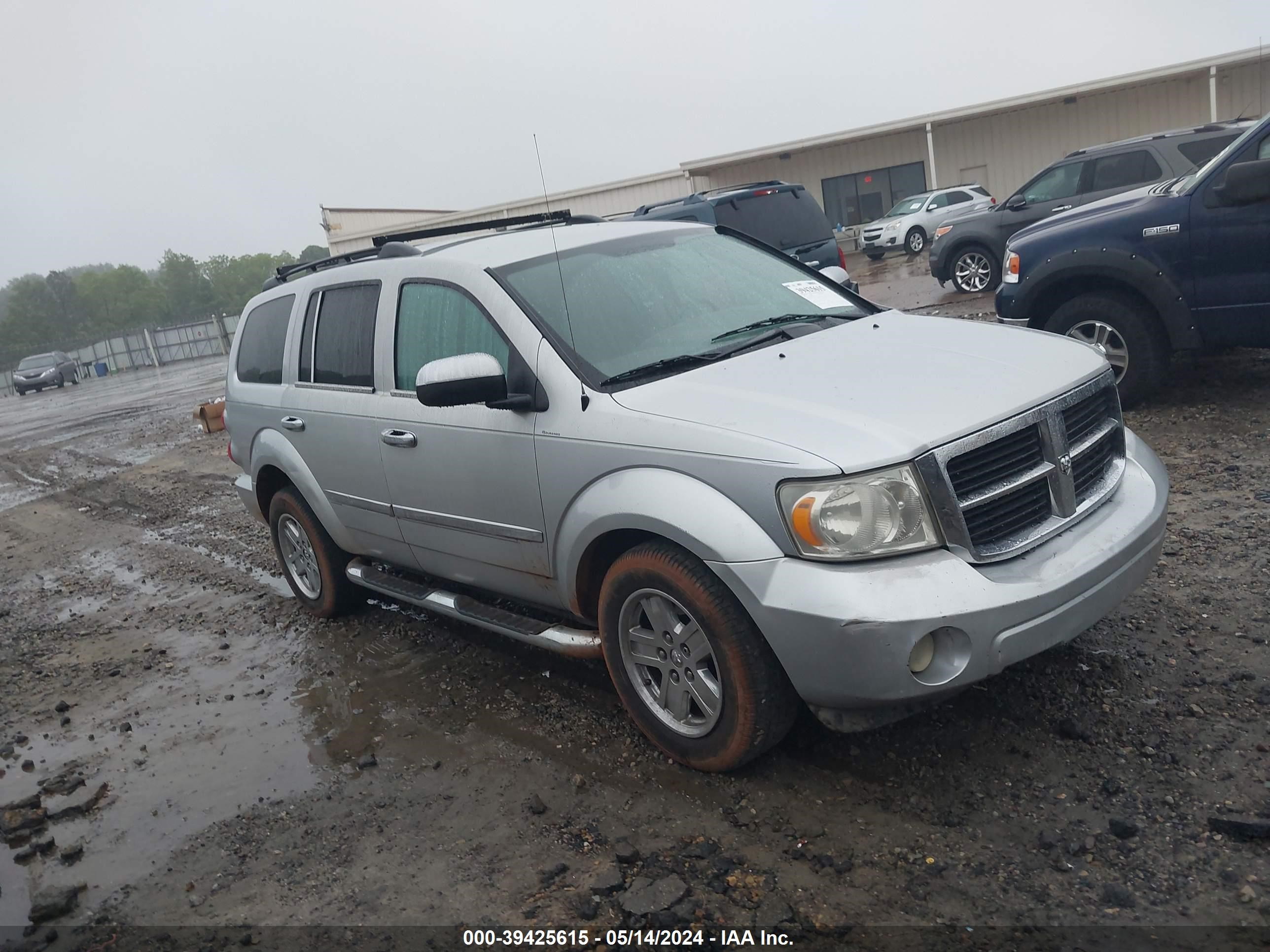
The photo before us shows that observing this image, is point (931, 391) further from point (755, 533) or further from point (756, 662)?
point (756, 662)

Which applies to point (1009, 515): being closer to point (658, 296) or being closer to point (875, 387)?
point (875, 387)

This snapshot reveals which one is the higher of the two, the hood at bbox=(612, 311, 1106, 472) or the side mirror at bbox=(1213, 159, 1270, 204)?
the side mirror at bbox=(1213, 159, 1270, 204)

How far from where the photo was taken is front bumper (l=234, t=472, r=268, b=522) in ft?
19.8

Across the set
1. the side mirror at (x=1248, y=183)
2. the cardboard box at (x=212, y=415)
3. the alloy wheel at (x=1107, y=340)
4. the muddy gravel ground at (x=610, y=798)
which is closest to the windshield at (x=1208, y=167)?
the side mirror at (x=1248, y=183)

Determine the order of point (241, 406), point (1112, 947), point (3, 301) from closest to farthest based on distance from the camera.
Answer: point (1112, 947)
point (241, 406)
point (3, 301)

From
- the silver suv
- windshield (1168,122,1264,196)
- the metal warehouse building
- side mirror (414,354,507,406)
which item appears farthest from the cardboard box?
the metal warehouse building

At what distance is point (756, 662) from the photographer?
3080 mm

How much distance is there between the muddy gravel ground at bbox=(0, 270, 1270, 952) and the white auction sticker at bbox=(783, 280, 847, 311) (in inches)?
68.9

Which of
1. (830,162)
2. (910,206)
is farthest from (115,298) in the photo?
(910,206)

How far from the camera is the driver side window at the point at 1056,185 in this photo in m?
12.7

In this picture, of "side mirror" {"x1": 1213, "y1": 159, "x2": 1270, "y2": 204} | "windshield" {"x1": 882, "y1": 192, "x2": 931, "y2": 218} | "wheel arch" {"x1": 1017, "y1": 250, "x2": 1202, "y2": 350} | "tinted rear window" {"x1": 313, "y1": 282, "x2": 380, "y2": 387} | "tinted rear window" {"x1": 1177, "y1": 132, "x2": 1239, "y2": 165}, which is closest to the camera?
"tinted rear window" {"x1": 313, "y1": 282, "x2": 380, "y2": 387}

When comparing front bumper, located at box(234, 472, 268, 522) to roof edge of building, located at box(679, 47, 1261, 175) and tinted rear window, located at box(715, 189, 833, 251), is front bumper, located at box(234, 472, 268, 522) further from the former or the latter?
roof edge of building, located at box(679, 47, 1261, 175)

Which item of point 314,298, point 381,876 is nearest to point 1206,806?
point 381,876

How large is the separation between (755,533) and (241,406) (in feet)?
13.5
